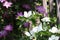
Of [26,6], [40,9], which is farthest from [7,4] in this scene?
[40,9]

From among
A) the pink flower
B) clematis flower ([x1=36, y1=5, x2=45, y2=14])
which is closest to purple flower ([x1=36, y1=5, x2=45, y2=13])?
clematis flower ([x1=36, y1=5, x2=45, y2=14])

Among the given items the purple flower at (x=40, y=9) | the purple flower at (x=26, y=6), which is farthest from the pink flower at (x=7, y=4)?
the purple flower at (x=40, y=9)

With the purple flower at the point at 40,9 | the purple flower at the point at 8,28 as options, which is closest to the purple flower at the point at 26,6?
the purple flower at the point at 40,9

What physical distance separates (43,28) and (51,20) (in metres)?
0.18

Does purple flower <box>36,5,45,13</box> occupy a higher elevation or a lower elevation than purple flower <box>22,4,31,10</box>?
lower

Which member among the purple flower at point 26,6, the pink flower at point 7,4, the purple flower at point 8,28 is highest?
the pink flower at point 7,4

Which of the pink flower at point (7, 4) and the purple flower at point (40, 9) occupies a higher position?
the pink flower at point (7, 4)

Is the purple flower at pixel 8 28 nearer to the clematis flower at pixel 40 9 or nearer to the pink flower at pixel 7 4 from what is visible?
the pink flower at pixel 7 4

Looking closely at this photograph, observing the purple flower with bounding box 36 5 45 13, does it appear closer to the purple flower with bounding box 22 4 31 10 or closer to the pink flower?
the purple flower with bounding box 22 4 31 10

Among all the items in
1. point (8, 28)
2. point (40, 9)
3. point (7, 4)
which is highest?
point (7, 4)

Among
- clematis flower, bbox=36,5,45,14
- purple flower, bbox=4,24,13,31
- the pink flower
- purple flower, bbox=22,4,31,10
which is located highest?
the pink flower

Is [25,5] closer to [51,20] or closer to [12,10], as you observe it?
[12,10]

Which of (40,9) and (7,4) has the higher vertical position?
(7,4)

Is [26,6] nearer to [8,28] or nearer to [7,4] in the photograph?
[7,4]
